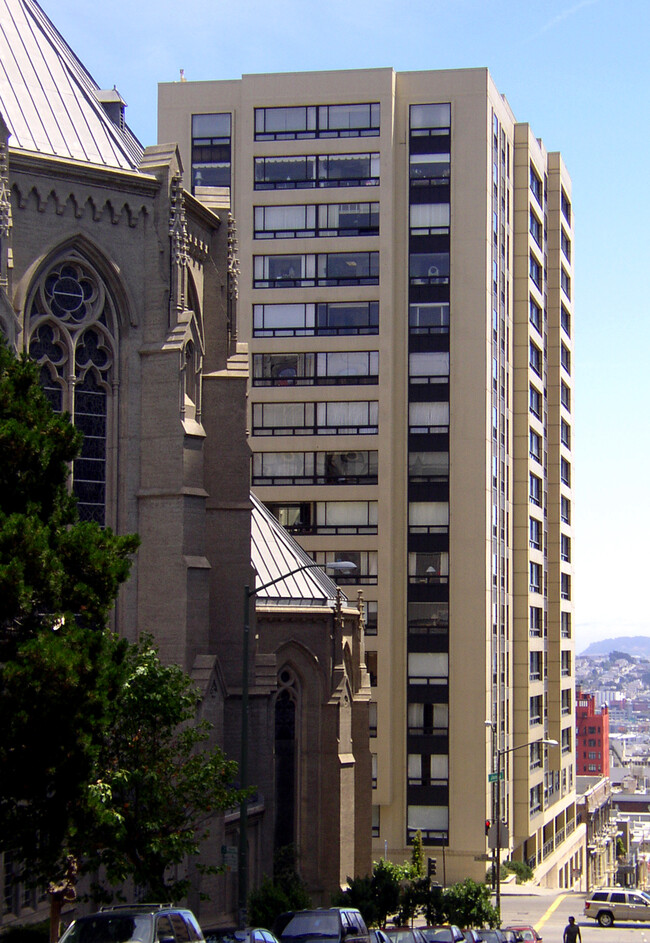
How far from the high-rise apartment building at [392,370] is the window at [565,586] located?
2161 centimetres

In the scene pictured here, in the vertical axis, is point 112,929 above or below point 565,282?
below

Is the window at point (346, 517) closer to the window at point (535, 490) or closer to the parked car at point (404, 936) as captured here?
the window at point (535, 490)

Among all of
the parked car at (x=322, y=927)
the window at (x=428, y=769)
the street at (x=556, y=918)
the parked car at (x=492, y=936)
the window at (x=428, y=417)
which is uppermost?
the window at (x=428, y=417)

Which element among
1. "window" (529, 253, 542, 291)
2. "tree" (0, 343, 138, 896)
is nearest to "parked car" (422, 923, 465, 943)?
"tree" (0, 343, 138, 896)

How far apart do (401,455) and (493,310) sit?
336 inches

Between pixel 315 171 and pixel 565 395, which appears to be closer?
pixel 315 171

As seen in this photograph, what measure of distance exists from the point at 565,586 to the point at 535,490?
13.5m

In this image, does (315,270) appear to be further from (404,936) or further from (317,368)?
(404,936)

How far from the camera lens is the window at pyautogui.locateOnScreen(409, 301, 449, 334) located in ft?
214

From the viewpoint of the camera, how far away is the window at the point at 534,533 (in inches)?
3039

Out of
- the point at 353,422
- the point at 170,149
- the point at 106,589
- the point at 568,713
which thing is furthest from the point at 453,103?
the point at 106,589

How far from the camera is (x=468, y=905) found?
40.8 metres

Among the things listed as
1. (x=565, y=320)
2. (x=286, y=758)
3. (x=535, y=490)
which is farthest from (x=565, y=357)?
(x=286, y=758)

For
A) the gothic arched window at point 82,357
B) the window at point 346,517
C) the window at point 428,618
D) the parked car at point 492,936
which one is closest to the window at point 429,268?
the window at point 346,517
